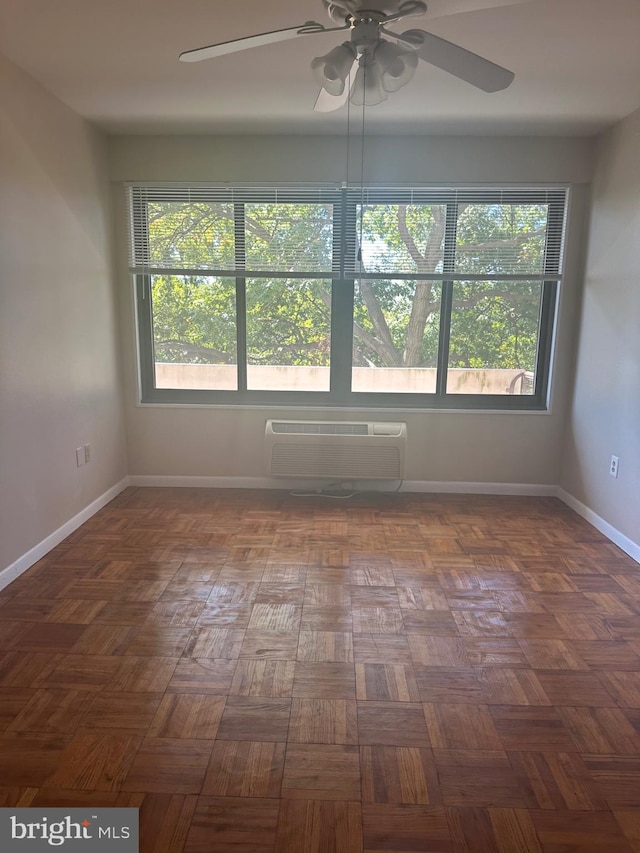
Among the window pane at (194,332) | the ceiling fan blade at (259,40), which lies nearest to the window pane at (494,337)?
the window pane at (194,332)

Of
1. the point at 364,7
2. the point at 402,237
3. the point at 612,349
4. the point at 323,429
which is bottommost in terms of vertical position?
the point at 323,429

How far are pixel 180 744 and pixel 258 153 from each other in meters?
3.46

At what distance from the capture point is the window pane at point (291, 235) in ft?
12.2

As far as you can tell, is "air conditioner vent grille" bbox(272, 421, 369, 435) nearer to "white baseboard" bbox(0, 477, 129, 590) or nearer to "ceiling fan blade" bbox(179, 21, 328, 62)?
"white baseboard" bbox(0, 477, 129, 590)

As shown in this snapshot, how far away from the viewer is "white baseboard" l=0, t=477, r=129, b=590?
2.55m

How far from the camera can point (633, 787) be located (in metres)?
1.47

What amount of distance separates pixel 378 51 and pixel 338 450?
8.08 feet

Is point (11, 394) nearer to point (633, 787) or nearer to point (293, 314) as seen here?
point (293, 314)

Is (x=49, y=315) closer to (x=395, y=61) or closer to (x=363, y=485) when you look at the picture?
(x=395, y=61)

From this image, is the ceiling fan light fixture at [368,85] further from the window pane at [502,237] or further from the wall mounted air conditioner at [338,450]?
the wall mounted air conditioner at [338,450]

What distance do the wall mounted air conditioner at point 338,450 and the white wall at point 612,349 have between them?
3.98 feet

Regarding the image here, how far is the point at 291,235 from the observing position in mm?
3723

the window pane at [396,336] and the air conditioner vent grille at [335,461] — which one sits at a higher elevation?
the window pane at [396,336]

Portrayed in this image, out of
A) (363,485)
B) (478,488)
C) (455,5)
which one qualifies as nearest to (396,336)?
(363,485)
